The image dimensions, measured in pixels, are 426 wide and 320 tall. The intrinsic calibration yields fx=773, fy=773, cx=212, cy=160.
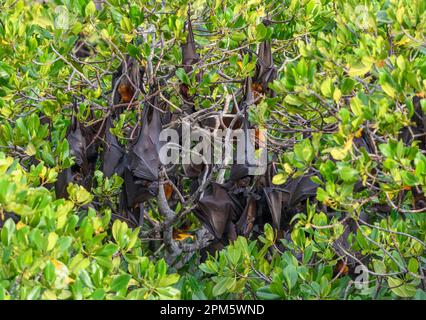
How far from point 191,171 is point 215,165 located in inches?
7.3

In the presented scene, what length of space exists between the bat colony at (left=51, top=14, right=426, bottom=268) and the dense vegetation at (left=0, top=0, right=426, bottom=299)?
0.01 m

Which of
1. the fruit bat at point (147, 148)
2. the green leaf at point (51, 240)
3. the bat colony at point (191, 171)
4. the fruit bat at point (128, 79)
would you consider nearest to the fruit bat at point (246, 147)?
the bat colony at point (191, 171)

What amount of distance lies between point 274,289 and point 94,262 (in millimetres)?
864

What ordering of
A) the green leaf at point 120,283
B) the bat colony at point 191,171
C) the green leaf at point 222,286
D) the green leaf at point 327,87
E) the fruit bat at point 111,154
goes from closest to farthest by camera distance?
the green leaf at point 120,283 < the green leaf at point 327,87 < the green leaf at point 222,286 < the bat colony at point 191,171 < the fruit bat at point 111,154

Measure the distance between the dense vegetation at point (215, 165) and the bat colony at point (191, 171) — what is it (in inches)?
0.5

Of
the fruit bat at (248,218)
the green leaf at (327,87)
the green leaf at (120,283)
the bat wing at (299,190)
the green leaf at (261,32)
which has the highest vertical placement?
the green leaf at (261,32)

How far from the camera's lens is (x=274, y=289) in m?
3.45

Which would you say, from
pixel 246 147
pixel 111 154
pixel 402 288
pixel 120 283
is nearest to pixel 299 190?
pixel 246 147

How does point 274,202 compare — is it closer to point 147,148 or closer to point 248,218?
point 248,218

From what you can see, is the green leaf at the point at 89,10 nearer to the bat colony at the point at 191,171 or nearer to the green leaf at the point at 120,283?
the bat colony at the point at 191,171

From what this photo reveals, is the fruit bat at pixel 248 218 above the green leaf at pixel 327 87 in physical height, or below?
below

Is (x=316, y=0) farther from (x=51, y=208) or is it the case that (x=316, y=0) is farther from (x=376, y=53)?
(x=51, y=208)

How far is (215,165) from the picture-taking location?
461 cm

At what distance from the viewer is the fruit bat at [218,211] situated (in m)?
4.27
